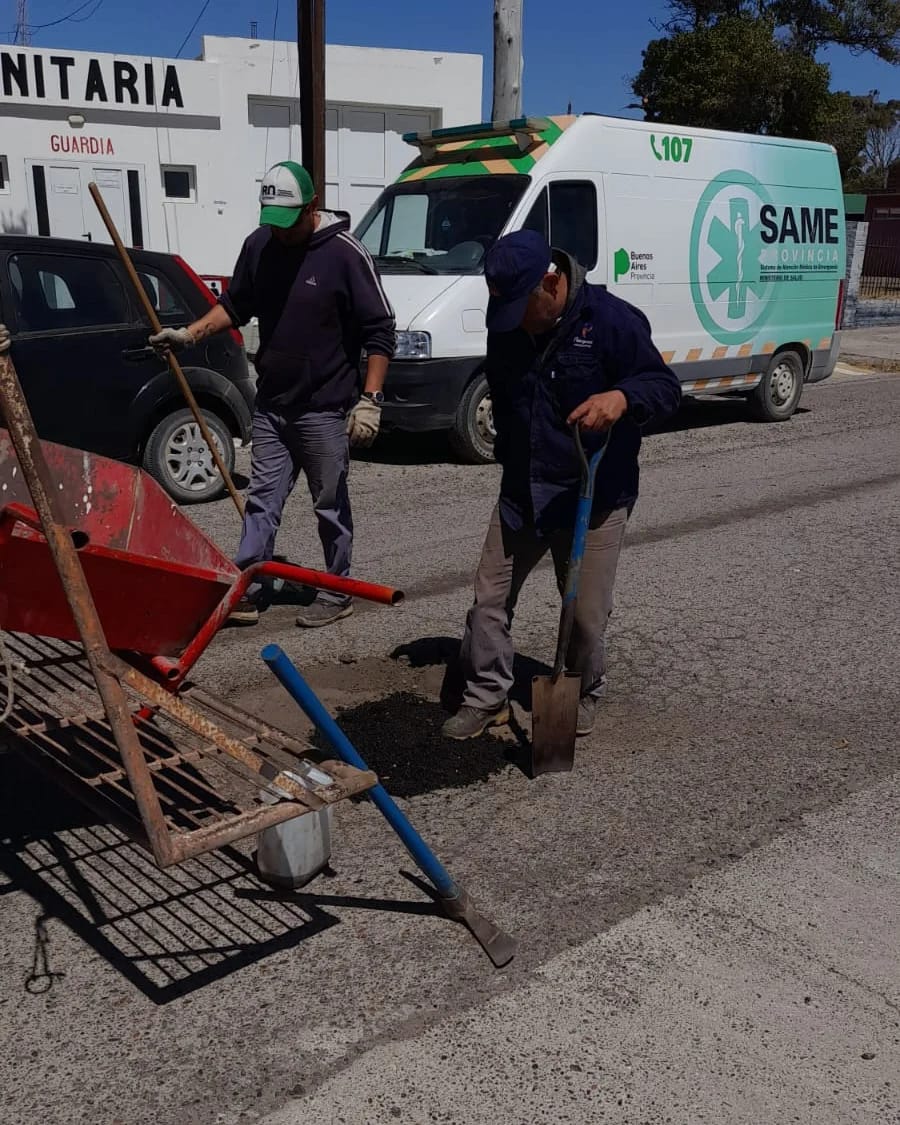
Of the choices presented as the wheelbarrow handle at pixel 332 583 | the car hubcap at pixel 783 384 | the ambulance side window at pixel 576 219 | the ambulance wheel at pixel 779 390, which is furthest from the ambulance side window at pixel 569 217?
the wheelbarrow handle at pixel 332 583

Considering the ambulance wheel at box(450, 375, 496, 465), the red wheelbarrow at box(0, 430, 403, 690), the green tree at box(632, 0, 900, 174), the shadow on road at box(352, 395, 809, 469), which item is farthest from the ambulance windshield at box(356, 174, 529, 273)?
the green tree at box(632, 0, 900, 174)

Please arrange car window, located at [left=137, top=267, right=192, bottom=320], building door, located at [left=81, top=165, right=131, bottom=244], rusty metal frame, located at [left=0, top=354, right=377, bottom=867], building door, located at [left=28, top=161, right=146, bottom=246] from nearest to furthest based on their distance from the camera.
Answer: rusty metal frame, located at [left=0, top=354, right=377, bottom=867] → car window, located at [left=137, top=267, right=192, bottom=320] → building door, located at [left=28, top=161, right=146, bottom=246] → building door, located at [left=81, top=165, right=131, bottom=244]

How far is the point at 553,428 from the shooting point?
398 centimetres

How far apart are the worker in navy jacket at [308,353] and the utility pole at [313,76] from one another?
6034 mm

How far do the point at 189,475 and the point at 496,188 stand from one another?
3694mm

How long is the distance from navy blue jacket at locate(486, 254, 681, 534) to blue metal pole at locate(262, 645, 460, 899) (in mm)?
1489

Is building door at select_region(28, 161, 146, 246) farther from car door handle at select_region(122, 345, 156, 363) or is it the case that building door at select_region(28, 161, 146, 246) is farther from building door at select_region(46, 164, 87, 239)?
car door handle at select_region(122, 345, 156, 363)

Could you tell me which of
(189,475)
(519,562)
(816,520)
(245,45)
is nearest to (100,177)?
(245,45)

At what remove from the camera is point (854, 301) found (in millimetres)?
23562

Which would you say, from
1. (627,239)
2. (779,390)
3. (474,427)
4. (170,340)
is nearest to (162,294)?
(170,340)

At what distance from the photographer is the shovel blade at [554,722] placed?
4.02 metres

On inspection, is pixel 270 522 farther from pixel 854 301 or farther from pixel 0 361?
pixel 854 301

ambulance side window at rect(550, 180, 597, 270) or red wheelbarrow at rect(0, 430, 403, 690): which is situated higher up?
ambulance side window at rect(550, 180, 597, 270)

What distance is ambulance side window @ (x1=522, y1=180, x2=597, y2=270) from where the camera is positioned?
9297 millimetres
